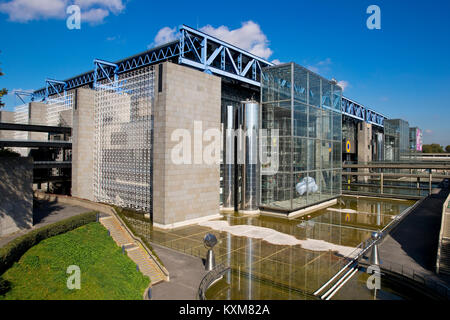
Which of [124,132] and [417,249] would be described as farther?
[124,132]

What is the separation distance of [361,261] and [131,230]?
17.0 meters

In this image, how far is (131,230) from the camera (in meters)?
23.7

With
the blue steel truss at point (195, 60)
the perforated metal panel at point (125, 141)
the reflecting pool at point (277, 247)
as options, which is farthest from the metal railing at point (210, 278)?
the blue steel truss at point (195, 60)

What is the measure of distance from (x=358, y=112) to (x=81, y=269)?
94.6 meters

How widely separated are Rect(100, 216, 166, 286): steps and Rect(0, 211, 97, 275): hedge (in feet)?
5.36

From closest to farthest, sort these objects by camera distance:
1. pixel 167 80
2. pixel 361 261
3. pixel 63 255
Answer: pixel 63 255
pixel 361 261
pixel 167 80

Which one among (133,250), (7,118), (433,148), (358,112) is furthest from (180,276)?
(433,148)

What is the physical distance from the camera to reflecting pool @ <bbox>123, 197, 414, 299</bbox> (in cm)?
1775
